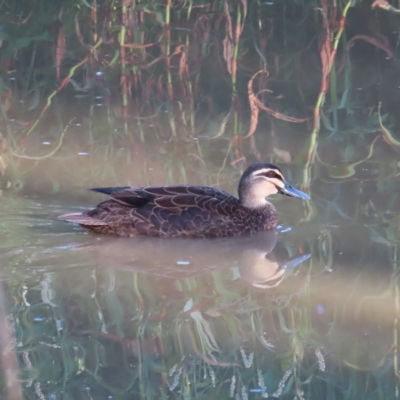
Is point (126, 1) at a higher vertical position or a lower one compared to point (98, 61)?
higher

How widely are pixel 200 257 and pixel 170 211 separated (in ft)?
2.06

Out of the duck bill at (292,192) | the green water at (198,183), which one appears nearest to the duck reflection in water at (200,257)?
the green water at (198,183)

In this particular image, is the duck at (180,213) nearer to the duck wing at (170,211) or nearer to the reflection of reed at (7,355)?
the duck wing at (170,211)

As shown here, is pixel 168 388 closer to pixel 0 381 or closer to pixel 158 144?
pixel 0 381

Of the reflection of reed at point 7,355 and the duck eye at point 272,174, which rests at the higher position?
the duck eye at point 272,174

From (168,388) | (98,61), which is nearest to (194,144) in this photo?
(98,61)

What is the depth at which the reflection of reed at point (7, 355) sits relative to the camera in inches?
193

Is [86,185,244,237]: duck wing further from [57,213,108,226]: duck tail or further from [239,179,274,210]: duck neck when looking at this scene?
[239,179,274,210]: duck neck

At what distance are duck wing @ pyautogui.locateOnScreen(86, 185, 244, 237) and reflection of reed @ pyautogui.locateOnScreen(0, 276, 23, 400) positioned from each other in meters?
1.70

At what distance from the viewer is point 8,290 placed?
634 cm

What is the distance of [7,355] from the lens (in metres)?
5.46

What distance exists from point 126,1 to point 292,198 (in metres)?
5.45

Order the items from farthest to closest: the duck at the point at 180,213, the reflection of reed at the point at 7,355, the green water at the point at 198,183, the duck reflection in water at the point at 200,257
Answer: the duck at the point at 180,213 → the duck reflection in water at the point at 200,257 → the green water at the point at 198,183 → the reflection of reed at the point at 7,355

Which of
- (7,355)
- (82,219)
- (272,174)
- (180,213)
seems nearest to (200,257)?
(180,213)
